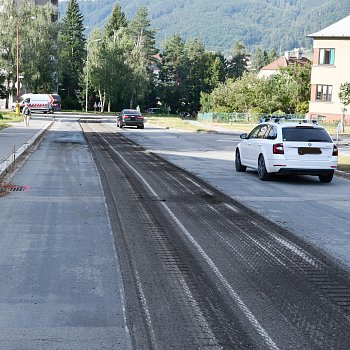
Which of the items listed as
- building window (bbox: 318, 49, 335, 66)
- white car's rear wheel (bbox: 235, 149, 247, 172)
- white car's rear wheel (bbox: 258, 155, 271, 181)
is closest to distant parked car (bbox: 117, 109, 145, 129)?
building window (bbox: 318, 49, 335, 66)

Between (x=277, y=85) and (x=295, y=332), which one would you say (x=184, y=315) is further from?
(x=277, y=85)

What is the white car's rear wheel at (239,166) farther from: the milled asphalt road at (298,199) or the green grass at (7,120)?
the green grass at (7,120)

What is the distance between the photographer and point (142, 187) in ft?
46.8

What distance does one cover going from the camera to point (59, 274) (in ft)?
23.0

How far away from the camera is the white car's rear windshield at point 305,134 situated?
1622cm

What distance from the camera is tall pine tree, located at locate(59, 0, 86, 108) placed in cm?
10125

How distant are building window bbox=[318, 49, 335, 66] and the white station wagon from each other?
48.5 meters

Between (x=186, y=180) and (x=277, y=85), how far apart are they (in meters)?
58.1

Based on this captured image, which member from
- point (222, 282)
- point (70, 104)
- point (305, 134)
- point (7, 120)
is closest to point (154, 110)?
point (70, 104)

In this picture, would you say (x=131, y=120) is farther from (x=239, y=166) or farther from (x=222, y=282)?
(x=222, y=282)

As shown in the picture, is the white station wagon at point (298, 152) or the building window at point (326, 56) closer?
the white station wagon at point (298, 152)

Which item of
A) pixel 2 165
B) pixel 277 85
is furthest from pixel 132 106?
pixel 2 165

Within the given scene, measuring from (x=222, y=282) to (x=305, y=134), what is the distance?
33.3 feet

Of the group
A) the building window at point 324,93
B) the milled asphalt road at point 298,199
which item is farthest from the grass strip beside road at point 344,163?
the building window at point 324,93
